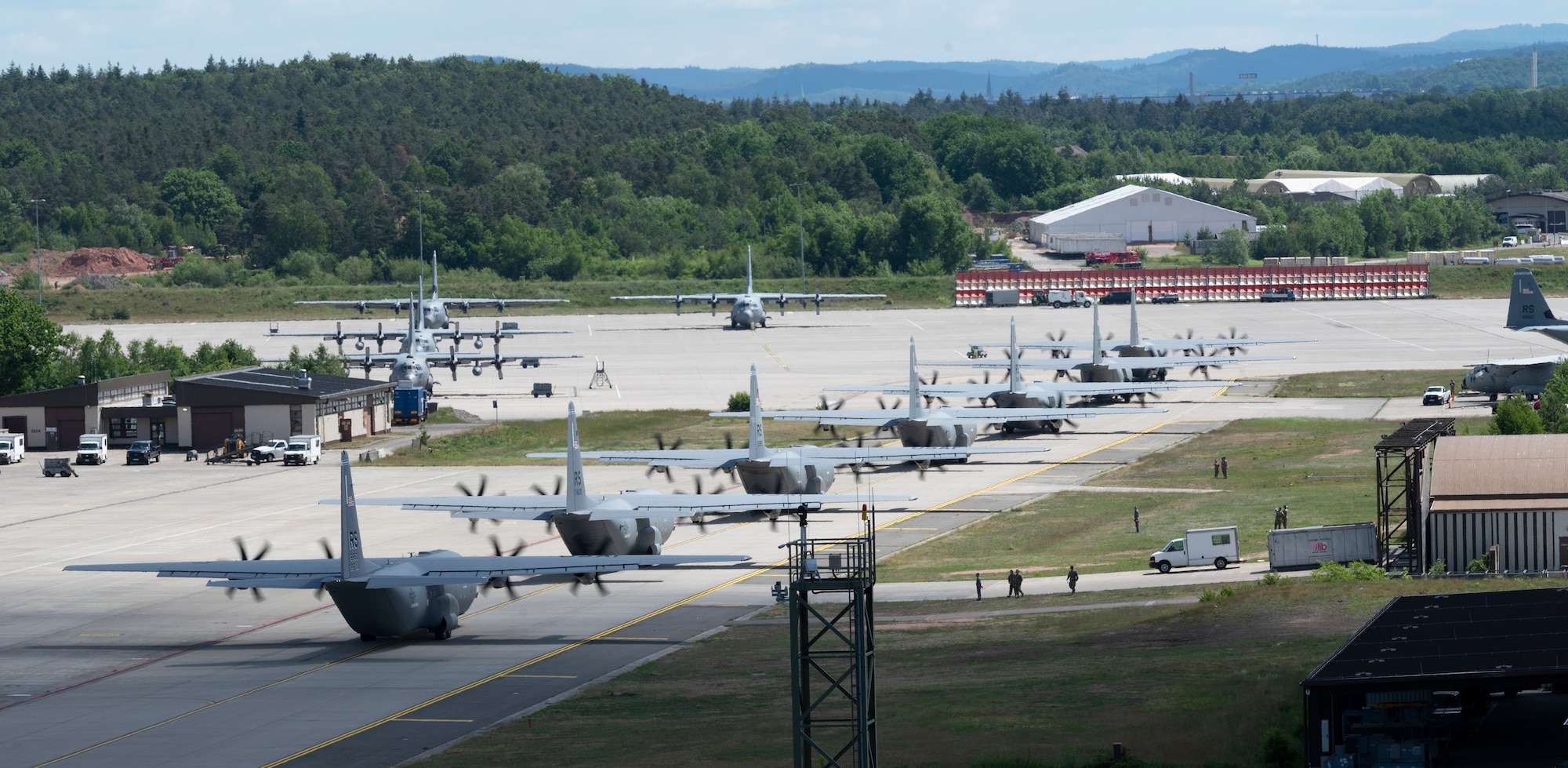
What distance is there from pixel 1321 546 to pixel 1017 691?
1793cm

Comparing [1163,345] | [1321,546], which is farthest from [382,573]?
[1163,345]

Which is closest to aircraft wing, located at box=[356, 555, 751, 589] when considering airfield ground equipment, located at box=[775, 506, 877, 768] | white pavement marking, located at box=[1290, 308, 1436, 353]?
airfield ground equipment, located at box=[775, 506, 877, 768]

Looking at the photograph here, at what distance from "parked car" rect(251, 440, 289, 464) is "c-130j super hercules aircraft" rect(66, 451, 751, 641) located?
42869 millimetres

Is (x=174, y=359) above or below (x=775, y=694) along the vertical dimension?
above

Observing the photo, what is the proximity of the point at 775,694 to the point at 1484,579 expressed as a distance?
70.4ft

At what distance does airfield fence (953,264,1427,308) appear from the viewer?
559ft

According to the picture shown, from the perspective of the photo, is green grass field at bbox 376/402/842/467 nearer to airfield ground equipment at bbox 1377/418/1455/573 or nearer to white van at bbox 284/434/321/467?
white van at bbox 284/434/321/467

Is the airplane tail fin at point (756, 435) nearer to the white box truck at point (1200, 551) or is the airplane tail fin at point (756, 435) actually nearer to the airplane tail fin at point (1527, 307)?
the white box truck at point (1200, 551)

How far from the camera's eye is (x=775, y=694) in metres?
41.6

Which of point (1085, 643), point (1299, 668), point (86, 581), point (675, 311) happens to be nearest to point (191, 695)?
point (86, 581)

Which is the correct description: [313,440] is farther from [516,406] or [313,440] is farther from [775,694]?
[775,694]

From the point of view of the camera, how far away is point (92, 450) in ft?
297

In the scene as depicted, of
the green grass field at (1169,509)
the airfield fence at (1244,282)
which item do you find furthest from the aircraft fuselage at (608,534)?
the airfield fence at (1244,282)

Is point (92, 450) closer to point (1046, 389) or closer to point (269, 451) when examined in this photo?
point (269, 451)
